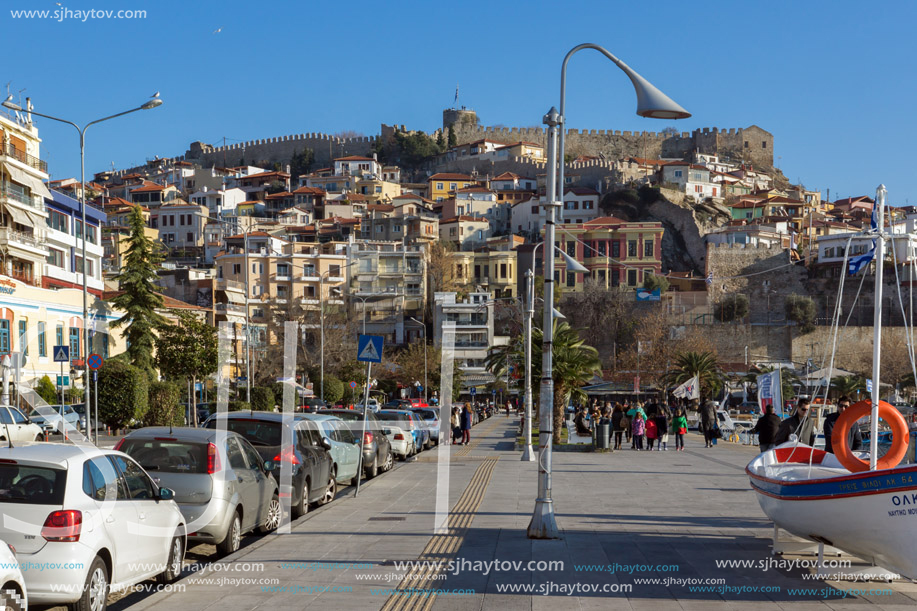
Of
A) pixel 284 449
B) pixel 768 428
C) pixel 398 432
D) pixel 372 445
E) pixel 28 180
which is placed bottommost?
pixel 398 432

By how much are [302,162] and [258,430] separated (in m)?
154

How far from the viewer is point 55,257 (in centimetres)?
5978

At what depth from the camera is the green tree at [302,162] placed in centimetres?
16375

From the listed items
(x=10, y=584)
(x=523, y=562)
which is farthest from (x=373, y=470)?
(x=10, y=584)

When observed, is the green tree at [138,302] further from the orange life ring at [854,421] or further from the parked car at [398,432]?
the orange life ring at [854,421]

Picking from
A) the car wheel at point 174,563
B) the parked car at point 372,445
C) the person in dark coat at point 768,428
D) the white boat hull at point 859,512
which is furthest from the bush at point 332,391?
the white boat hull at point 859,512

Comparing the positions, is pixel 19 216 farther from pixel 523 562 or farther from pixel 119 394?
pixel 523 562

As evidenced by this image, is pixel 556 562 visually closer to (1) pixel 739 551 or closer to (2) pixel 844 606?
(1) pixel 739 551

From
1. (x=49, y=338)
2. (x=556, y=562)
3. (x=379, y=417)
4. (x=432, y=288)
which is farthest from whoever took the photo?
(x=432, y=288)

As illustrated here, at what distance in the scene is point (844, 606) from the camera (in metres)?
8.33

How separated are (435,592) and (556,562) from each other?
1968mm

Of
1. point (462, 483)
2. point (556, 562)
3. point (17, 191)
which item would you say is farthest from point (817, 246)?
point (556, 562)

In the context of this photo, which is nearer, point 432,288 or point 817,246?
point 432,288

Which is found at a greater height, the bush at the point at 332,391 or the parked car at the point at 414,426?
the parked car at the point at 414,426
